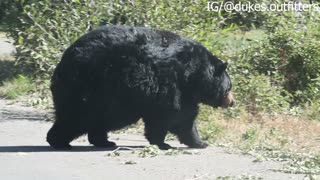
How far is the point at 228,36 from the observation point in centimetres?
1280

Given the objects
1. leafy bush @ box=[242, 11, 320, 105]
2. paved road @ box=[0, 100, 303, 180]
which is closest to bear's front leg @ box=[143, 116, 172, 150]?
paved road @ box=[0, 100, 303, 180]

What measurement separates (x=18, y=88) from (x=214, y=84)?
224 inches

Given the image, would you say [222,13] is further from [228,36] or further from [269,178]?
[269,178]

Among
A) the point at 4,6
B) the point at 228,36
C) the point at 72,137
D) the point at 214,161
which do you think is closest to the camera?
the point at 214,161

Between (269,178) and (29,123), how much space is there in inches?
198

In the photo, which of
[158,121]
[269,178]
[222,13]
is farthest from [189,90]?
[222,13]

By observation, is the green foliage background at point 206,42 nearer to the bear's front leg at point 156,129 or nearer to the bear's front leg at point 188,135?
the bear's front leg at point 188,135

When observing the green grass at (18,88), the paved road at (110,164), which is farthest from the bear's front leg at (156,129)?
the green grass at (18,88)

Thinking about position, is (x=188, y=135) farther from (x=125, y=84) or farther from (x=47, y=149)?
(x=47, y=149)

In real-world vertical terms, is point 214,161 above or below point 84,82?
below

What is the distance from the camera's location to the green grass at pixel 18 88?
14068mm

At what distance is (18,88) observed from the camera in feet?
47.1

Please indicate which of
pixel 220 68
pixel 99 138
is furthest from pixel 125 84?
pixel 220 68

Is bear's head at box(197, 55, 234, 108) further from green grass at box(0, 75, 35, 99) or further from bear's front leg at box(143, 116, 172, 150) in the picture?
green grass at box(0, 75, 35, 99)
